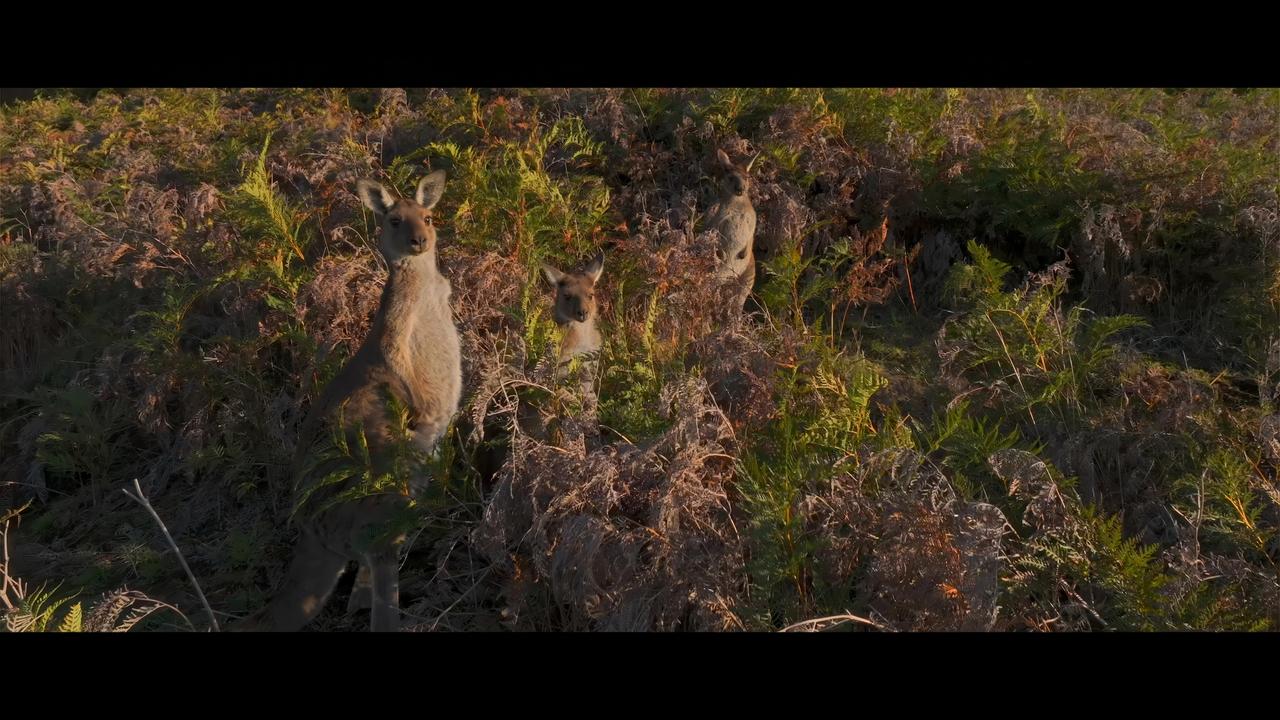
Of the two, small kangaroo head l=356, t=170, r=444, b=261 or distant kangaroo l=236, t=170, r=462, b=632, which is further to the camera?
small kangaroo head l=356, t=170, r=444, b=261

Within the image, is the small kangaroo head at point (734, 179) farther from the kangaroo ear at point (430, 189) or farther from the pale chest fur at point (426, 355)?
the pale chest fur at point (426, 355)

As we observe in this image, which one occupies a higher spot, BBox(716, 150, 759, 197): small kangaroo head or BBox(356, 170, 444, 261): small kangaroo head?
A: BBox(356, 170, 444, 261): small kangaroo head

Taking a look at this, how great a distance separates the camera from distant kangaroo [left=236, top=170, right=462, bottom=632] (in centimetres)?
555

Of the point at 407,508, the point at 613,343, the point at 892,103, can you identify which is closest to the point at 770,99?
the point at 892,103

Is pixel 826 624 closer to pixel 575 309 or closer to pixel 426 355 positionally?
pixel 426 355

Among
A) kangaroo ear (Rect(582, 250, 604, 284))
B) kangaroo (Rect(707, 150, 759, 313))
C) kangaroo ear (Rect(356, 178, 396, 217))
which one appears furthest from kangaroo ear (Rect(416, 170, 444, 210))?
kangaroo (Rect(707, 150, 759, 313))

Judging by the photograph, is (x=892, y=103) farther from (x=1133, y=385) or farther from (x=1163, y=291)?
(x=1133, y=385)

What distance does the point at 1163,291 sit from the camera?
8.65m

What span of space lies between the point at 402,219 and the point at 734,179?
3894 mm

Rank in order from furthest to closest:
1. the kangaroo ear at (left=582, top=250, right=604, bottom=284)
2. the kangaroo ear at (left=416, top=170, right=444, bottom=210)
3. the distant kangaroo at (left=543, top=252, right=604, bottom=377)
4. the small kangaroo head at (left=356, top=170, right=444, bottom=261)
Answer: the kangaroo ear at (left=582, top=250, right=604, bottom=284) < the distant kangaroo at (left=543, top=252, right=604, bottom=377) < the kangaroo ear at (left=416, top=170, right=444, bottom=210) < the small kangaroo head at (left=356, top=170, right=444, bottom=261)

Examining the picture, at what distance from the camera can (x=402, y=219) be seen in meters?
6.48

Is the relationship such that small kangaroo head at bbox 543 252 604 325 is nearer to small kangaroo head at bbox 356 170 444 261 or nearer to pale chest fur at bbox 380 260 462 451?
pale chest fur at bbox 380 260 462 451

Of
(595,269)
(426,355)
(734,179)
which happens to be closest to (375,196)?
(426,355)

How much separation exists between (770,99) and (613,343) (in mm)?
4348
